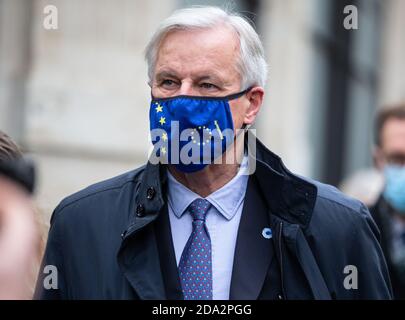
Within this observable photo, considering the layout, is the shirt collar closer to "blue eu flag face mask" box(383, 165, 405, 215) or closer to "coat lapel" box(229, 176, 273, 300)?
"coat lapel" box(229, 176, 273, 300)

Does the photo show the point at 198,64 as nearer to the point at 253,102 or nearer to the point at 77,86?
the point at 253,102

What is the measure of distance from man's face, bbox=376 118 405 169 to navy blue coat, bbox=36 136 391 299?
2256 mm

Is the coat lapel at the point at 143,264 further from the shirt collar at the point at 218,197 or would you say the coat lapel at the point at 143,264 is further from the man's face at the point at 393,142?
the man's face at the point at 393,142

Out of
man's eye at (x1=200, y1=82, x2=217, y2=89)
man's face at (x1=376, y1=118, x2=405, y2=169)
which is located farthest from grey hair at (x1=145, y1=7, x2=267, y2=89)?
man's face at (x1=376, y1=118, x2=405, y2=169)

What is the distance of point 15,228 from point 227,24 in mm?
1793

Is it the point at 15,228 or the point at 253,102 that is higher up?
the point at 253,102

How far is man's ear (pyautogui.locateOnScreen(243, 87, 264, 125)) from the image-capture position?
394 centimetres

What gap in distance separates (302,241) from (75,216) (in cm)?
78

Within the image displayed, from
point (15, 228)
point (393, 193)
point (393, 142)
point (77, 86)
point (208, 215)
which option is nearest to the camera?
point (15, 228)

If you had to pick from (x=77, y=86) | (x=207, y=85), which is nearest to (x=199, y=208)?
(x=207, y=85)

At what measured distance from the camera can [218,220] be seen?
3.77 metres
